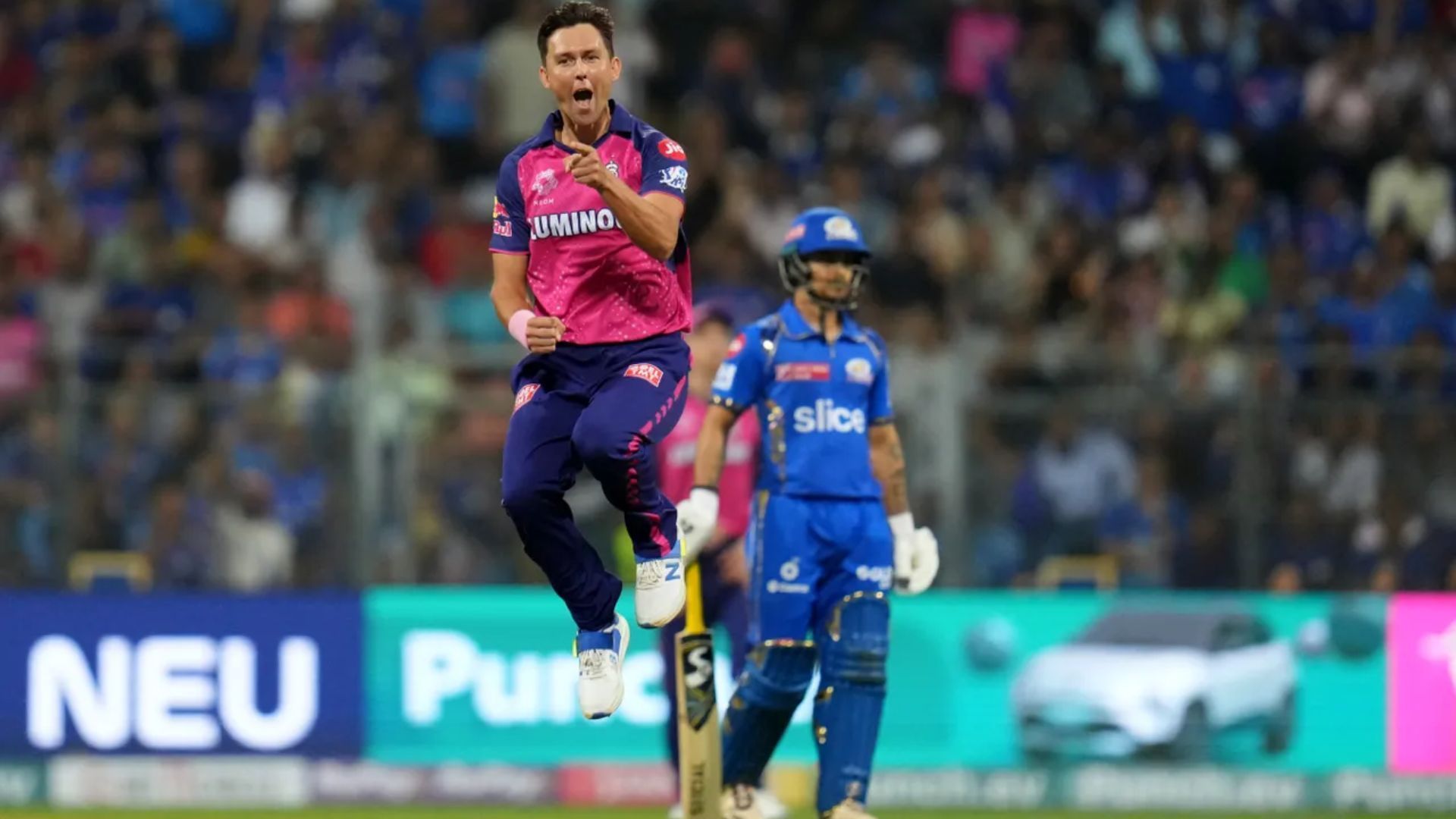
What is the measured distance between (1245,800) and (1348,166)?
709cm

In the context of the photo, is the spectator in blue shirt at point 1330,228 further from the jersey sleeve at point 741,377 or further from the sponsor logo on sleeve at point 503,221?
the sponsor logo on sleeve at point 503,221

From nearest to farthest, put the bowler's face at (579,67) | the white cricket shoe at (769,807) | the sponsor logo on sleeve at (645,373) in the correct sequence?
the bowler's face at (579,67) → the sponsor logo on sleeve at (645,373) → the white cricket shoe at (769,807)

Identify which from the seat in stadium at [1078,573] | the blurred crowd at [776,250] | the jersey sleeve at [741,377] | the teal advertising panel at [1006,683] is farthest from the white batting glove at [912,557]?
the seat in stadium at [1078,573]

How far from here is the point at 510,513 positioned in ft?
30.6

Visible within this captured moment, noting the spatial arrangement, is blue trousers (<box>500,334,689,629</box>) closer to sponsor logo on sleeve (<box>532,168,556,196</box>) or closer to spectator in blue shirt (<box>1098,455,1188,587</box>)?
sponsor logo on sleeve (<box>532,168,556,196</box>)

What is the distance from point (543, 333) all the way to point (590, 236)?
46 cm

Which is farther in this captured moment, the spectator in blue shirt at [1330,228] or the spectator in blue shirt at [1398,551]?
the spectator in blue shirt at [1330,228]

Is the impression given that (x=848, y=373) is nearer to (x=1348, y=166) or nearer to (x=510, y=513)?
(x=510, y=513)

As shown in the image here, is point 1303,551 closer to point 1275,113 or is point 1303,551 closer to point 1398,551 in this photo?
point 1398,551

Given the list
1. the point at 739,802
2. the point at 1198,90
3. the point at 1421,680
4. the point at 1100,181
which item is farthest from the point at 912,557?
the point at 1198,90

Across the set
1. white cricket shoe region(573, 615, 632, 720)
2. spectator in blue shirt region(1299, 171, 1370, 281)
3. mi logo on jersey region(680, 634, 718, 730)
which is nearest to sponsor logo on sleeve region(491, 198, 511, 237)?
white cricket shoe region(573, 615, 632, 720)

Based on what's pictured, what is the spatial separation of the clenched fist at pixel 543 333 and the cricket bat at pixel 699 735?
2562 millimetres

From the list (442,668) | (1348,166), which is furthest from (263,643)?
(1348,166)

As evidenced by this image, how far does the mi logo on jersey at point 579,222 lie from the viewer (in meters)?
9.34
